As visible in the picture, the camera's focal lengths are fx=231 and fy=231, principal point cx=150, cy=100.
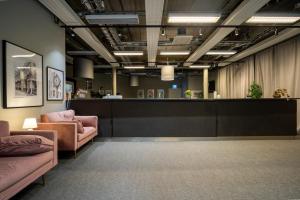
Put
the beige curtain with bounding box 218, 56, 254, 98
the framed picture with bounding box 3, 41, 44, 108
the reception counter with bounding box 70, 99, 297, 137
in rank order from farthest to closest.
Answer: the beige curtain with bounding box 218, 56, 254, 98 → the reception counter with bounding box 70, 99, 297, 137 → the framed picture with bounding box 3, 41, 44, 108

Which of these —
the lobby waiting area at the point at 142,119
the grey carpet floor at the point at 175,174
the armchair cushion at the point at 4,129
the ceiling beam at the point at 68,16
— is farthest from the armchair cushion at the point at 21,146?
the ceiling beam at the point at 68,16

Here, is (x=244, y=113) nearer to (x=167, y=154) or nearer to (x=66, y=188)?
(x=167, y=154)

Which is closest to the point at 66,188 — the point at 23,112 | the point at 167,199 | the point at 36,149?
the point at 36,149

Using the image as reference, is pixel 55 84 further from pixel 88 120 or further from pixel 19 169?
pixel 19 169

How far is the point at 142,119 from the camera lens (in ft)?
20.5

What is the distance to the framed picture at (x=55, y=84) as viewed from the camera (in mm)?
5074

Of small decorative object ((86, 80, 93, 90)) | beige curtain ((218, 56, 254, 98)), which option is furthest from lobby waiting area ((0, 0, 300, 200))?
small decorative object ((86, 80, 93, 90))

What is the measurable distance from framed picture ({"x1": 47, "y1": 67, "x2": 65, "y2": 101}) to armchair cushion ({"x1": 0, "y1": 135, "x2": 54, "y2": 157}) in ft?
7.74

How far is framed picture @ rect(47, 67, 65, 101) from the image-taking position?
16.6 feet

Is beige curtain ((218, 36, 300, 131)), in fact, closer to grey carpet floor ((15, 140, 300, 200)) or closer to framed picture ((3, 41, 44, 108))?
grey carpet floor ((15, 140, 300, 200))

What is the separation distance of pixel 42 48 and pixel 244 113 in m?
5.24

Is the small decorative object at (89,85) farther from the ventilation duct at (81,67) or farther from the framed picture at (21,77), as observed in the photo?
the framed picture at (21,77)

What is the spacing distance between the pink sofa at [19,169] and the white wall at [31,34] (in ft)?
2.95

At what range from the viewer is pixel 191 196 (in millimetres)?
2654
